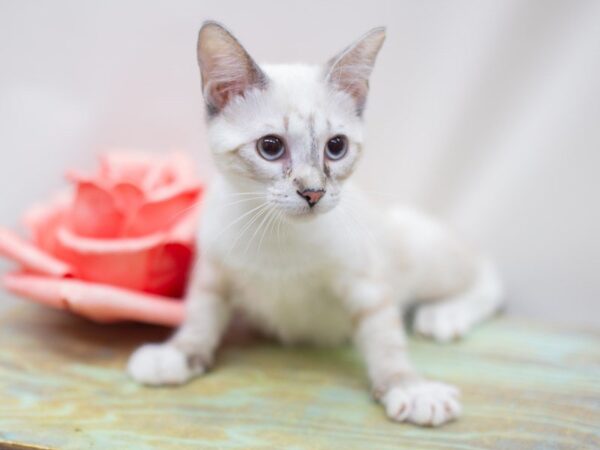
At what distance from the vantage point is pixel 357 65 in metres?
0.99

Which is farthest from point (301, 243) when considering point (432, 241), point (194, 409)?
point (432, 241)

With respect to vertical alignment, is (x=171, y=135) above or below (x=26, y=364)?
above

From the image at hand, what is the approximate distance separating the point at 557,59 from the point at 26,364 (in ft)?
4.32

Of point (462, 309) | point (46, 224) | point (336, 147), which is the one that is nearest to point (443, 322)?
point (462, 309)

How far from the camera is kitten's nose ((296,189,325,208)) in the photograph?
2.95 ft

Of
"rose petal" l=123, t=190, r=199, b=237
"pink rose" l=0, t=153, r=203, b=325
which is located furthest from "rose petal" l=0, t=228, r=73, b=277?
"rose petal" l=123, t=190, r=199, b=237

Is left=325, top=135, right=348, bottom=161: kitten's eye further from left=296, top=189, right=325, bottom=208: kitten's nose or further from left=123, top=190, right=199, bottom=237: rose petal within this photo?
left=123, top=190, right=199, bottom=237: rose petal

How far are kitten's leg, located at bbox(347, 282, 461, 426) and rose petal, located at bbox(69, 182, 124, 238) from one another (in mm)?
495

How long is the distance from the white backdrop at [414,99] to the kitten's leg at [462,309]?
161 millimetres

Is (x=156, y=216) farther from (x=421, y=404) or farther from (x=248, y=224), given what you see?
(x=421, y=404)

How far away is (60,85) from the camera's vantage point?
1.44 metres

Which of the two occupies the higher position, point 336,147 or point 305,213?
point 336,147

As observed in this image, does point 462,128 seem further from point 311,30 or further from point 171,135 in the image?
point 171,135

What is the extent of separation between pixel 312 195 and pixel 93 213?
50 cm
